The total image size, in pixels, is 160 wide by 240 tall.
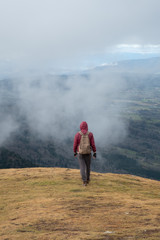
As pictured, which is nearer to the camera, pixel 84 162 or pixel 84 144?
pixel 84 144

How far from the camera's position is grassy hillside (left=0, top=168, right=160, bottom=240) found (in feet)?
35.3

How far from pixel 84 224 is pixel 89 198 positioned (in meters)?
5.87

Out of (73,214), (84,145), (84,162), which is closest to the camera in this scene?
(73,214)

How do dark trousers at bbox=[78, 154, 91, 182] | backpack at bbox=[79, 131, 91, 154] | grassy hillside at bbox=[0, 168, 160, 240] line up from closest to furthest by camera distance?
1. grassy hillside at bbox=[0, 168, 160, 240]
2. backpack at bbox=[79, 131, 91, 154]
3. dark trousers at bbox=[78, 154, 91, 182]

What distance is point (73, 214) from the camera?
14.1 metres

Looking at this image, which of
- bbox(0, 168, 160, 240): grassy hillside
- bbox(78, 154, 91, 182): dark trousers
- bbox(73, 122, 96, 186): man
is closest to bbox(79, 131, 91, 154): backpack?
bbox(73, 122, 96, 186): man

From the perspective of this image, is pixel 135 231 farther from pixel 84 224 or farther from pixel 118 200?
pixel 118 200

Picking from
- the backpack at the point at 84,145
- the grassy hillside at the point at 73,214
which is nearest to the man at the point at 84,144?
the backpack at the point at 84,145

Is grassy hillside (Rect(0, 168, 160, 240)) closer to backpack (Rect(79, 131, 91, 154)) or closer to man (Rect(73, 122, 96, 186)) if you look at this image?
man (Rect(73, 122, 96, 186))

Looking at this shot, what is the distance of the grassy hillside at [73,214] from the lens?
10.8 meters

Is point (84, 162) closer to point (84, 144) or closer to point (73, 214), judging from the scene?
point (84, 144)

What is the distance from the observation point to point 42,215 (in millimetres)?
13945

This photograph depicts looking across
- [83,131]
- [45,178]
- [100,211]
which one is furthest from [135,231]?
[45,178]

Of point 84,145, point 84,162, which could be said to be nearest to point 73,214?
point 84,145
